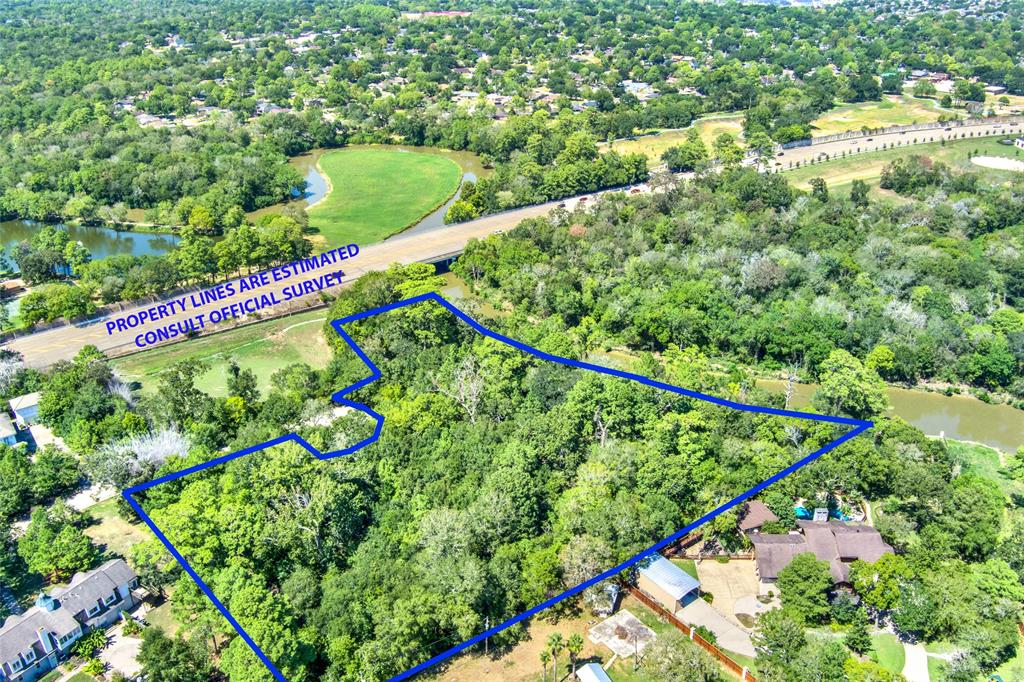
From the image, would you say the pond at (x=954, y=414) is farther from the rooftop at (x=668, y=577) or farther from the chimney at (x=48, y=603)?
the chimney at (x=48, y=603)

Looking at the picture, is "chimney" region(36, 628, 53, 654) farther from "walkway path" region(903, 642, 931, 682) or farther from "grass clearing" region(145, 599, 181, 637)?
"walkway path" region(903, 642, 931, 682)

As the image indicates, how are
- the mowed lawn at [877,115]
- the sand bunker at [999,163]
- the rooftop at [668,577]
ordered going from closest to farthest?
the rooftop at [668,577], the sand bunker at [999,163], the mowed lawn at [877,115]

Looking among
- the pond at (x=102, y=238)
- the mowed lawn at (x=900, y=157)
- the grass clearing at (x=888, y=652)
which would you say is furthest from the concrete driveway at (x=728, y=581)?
the pond at (x=102, y=238)

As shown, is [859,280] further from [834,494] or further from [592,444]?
[592,444]

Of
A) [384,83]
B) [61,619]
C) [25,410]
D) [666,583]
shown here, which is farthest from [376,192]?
[666,583]

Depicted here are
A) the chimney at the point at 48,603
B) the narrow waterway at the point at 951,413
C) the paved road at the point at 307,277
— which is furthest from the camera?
the paved road at the point at 307,277

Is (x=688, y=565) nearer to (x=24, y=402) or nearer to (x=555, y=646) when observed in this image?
(x=555, y=646)
